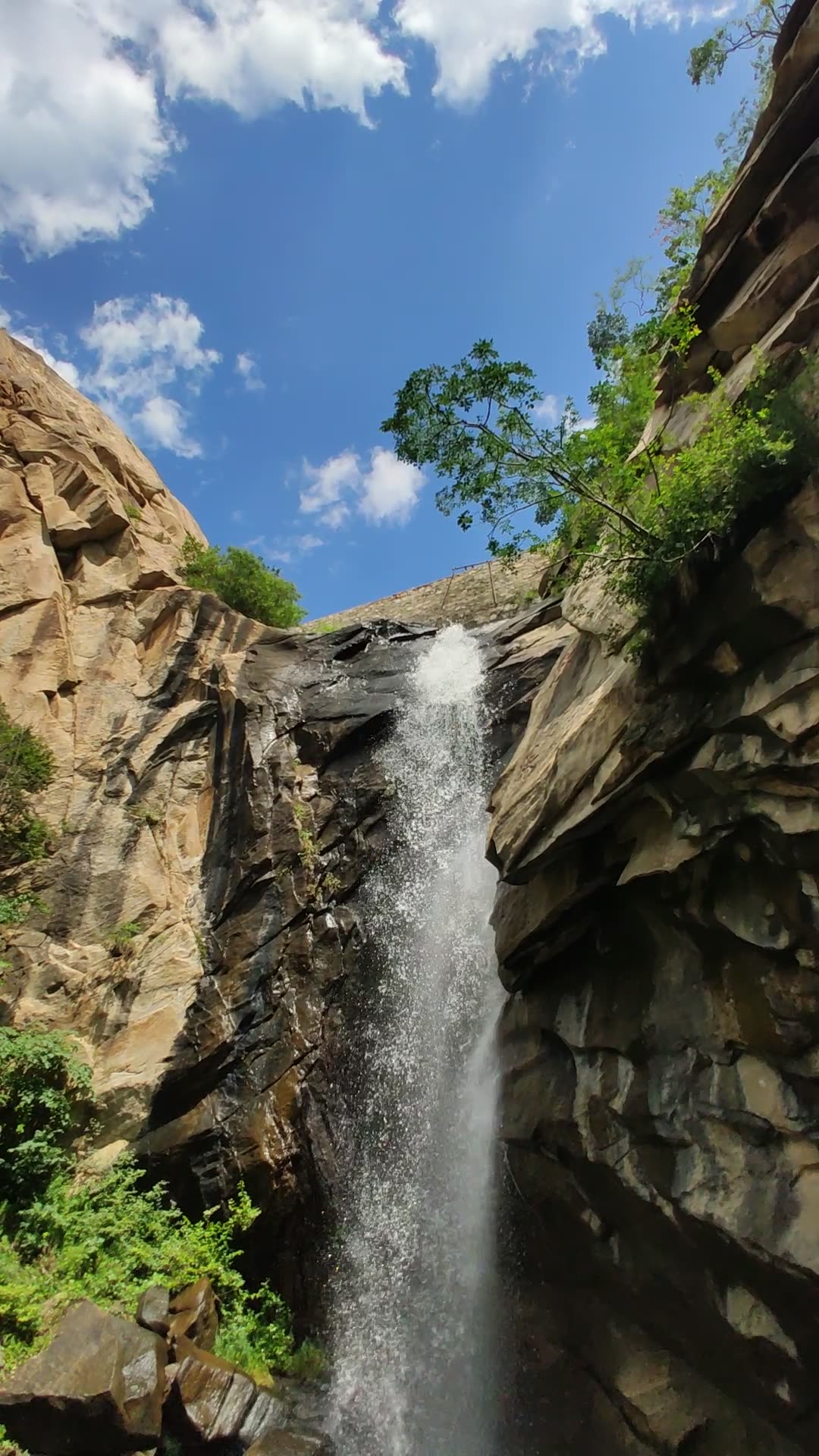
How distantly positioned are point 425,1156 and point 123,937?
217 inches

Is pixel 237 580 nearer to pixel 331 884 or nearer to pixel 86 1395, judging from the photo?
pixel 331 884

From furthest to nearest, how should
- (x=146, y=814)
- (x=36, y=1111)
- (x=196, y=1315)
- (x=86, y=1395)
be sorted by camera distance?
(x=146, y=814), (x=36, y=1111), (x=196, y=1315), (x=86, y=1395)

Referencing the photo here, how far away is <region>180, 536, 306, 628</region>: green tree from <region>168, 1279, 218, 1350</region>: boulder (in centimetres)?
1417

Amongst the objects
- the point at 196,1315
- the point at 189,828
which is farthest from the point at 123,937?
the point at 196,1315

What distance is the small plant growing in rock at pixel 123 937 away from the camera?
11.1 meters

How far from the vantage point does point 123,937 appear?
1121 cm

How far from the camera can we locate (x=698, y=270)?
24.4ft

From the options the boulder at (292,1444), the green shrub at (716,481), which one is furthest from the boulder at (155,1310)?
the green shrub at (716,481)

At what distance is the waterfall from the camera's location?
281 inches

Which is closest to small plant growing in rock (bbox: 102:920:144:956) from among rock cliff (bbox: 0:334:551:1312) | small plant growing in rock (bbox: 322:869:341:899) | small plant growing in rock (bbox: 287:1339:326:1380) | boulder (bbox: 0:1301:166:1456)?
rock cliff (bbox: 0:334:551:1312)

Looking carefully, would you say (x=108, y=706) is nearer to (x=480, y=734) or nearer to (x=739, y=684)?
(x=480, y=734)

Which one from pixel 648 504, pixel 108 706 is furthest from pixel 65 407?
pixel 648 504

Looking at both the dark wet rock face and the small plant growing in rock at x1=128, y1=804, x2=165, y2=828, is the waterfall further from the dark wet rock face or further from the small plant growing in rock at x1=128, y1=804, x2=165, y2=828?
the small plant growing in rock at x1=128, y1=804, x2=165, y2=828

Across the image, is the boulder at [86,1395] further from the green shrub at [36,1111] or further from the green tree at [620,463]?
the green tree at [620,463]
